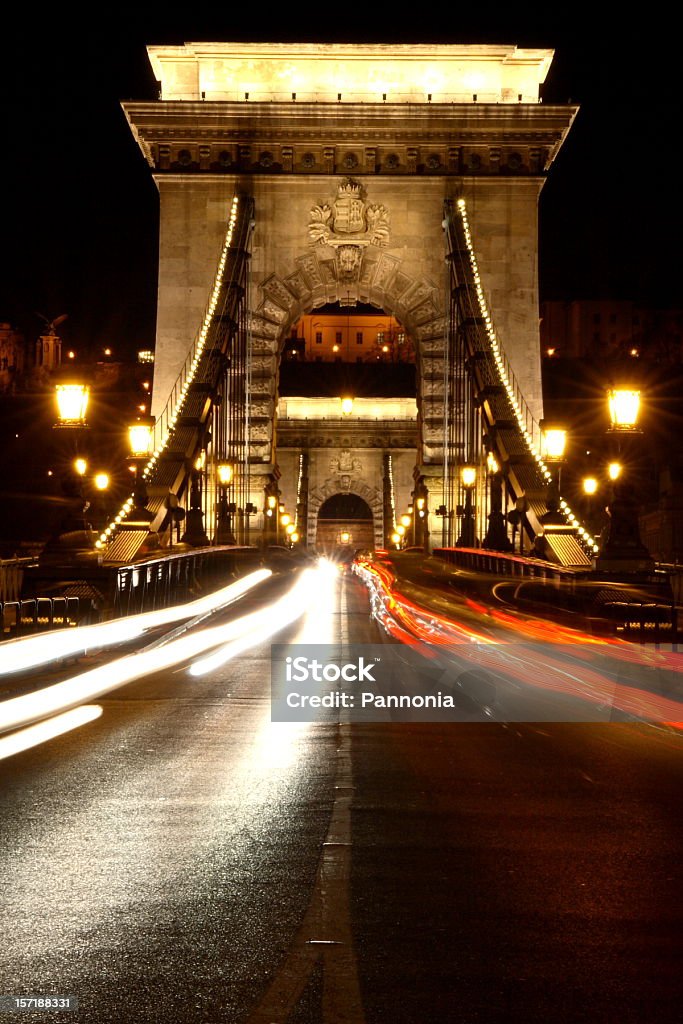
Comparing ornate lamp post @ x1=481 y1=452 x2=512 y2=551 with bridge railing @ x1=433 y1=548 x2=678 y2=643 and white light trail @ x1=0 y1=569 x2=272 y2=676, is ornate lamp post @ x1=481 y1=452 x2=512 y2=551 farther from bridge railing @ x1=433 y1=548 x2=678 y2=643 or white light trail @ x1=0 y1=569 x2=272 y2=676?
white light trail @ x1=0 y1=569 x2=272 y2=676

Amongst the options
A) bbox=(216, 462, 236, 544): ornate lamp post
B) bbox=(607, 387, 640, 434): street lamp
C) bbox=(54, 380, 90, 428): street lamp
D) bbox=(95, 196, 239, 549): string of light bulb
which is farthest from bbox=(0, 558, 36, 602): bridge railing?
bbox=(216, 462, 236, 544): ornate lamp post

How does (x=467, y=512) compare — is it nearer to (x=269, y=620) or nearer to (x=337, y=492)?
(x=269, y=620)

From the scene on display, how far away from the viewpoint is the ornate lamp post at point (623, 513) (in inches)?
Result: 782

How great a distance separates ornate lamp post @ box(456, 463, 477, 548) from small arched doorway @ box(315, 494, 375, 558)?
7052 centimetres

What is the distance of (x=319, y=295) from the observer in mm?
50219

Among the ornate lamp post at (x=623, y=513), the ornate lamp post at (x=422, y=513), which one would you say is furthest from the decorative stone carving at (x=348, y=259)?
the ornate lamp post at (x=623, y=513)

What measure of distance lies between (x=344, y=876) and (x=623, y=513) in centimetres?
1458

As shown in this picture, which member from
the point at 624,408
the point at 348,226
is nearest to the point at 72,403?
the point at 624,408

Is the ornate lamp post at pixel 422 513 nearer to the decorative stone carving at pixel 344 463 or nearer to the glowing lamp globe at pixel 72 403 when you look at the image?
the glowing lamp globe at pixel 72 403

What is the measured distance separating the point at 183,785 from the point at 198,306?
40.7 metres

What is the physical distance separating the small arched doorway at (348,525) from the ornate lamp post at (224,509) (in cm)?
7242

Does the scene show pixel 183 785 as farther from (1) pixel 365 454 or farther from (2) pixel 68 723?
(1) pixel 365 454

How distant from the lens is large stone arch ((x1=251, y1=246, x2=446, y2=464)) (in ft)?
160

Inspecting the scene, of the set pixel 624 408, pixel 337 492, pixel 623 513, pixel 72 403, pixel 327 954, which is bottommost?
pixel 327 954
